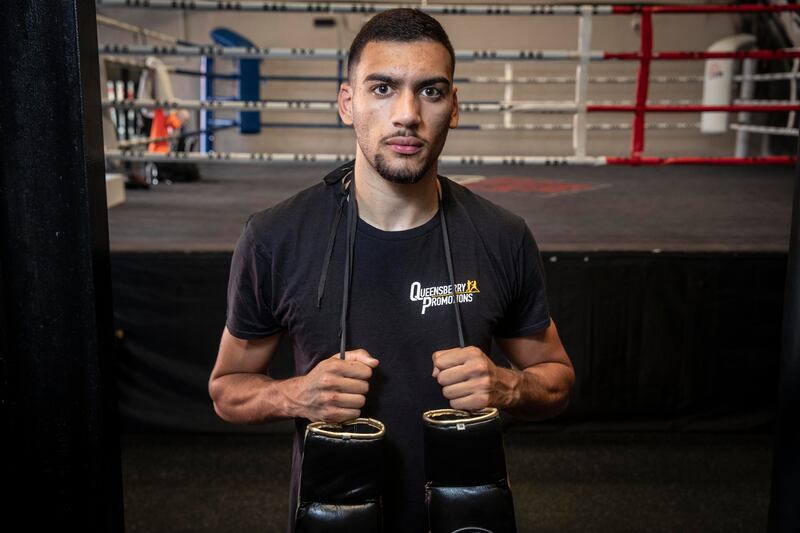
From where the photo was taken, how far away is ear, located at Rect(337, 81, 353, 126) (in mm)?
1277

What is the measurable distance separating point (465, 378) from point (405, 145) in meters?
0.36

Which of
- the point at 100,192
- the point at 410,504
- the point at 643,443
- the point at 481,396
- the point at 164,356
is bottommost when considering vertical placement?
the point at 643,443

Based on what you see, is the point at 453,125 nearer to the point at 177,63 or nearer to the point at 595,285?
the point at 595,285

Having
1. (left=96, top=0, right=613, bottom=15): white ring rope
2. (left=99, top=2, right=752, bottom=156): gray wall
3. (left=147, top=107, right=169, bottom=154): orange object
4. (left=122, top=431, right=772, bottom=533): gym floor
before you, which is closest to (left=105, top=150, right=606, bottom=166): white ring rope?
(left=96, top=0, right=613, bottom=15): white ring rope

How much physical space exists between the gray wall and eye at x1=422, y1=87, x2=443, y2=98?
8347mm

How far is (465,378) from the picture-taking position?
1.13 meters

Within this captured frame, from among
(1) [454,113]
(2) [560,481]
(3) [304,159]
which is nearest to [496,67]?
(3) [304,159]

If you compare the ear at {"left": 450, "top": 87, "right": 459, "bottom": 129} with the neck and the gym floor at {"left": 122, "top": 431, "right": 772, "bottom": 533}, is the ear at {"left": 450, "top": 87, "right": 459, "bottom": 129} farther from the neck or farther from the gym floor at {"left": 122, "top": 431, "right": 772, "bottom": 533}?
the gym floor at {"left": 122, "top": 431, "right": 772, "bottom": 533}

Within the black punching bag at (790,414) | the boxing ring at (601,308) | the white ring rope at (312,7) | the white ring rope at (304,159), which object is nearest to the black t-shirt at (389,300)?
the black punching bag at (790,414)

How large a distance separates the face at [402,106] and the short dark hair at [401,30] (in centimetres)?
1

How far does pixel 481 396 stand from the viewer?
1.13 meters

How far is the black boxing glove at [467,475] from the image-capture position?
110 cm

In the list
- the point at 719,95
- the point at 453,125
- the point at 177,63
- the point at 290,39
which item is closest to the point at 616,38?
the point at 719,95

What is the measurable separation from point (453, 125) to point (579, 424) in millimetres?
1835
